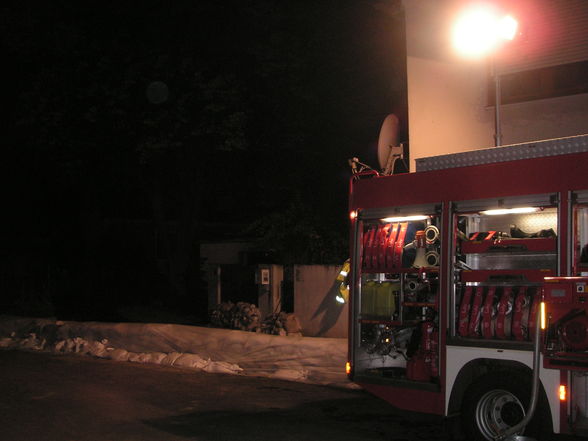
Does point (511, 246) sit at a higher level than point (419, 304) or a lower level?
higher

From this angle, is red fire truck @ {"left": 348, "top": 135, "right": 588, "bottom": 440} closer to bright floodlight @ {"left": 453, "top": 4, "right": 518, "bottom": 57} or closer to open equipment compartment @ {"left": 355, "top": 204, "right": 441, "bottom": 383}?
open equipment compartment @ {"left": 355, "top": 204, "right": 441, "bottom": 383}

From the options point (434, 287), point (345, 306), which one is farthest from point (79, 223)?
point (434, 287)

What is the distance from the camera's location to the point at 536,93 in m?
10.9

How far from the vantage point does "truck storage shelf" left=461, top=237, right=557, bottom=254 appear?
641 centimetres

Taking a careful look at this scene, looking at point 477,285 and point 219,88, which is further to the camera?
point 219,88

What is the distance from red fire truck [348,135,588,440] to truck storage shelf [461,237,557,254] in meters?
0.01

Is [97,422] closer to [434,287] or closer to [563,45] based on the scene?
[434,287]

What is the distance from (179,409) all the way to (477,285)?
3923 millimetres

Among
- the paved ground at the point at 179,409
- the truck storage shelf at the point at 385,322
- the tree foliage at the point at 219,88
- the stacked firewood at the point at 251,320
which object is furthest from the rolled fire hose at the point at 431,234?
the tree foliage at the point at 219,88

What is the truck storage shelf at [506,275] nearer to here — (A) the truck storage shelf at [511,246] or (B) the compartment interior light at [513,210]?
→ (A) the truck storage shelf at [511,246]

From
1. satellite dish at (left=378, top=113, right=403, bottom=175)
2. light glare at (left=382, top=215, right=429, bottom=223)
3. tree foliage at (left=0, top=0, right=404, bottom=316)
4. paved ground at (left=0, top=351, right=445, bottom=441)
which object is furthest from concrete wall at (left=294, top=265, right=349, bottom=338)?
light glare at (left=382, top=215, right=429, bottom=223)

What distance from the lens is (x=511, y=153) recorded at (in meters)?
6.72

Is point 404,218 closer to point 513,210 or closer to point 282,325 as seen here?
point 513,210

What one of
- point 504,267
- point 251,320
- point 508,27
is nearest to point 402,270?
point 504,267
